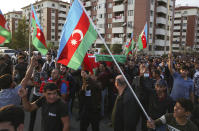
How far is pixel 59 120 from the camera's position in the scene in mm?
2527

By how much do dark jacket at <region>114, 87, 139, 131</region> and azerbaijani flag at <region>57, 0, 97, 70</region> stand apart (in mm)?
1056

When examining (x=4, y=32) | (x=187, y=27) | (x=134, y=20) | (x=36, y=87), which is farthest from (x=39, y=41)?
(x=187, y=27)

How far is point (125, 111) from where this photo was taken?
A: 3119mm

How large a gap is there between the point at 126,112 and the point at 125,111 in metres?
0.03

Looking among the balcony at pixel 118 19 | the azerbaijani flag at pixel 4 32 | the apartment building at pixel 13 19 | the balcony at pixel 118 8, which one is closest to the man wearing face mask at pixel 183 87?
the azerbaijani flag at pixel 4 32

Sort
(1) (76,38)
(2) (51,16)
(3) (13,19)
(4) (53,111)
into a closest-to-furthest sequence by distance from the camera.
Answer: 1. (4) (53,111)
2. (1) (76,38)
3. (2) (51,16)
4. (3) (13,19)

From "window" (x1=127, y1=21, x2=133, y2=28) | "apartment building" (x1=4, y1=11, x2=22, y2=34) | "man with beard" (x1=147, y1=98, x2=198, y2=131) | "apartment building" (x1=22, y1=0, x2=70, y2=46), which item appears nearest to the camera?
"man with beard" (x1=147, y1=98, x2=198, y2=131)

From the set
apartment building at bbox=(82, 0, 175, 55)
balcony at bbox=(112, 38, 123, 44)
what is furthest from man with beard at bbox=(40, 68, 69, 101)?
balcony at bbox=(112, 38, 123, 44)

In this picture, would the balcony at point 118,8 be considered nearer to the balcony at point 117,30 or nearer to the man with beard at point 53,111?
the balcony at point 117,30

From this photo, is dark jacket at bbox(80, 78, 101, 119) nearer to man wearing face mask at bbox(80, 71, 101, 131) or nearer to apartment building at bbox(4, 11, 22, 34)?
man wearing face mask at bbox(80, 71, 101, 131)

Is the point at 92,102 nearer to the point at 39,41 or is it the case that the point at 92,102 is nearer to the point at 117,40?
the point at 39,41

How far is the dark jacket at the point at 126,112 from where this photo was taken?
310 cm

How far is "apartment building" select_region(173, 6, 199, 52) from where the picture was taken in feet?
209

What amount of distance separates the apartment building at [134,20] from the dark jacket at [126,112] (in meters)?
33.7
